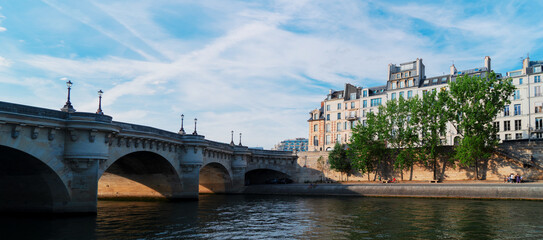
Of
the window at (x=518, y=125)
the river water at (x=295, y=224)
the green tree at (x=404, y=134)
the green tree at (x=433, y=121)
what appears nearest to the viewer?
the river water at (x=295, y=224)

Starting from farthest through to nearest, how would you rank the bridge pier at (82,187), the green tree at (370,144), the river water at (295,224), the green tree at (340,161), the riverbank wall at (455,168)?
the green tree at (340,161), the green tree at (370,144), the riverbank wall at (455,168), the bridge pier at (82,187), the river water at (295,224)

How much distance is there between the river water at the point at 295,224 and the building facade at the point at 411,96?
3312 cm

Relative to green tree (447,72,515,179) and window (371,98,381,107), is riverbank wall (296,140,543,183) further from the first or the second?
window (371,98,381,107)

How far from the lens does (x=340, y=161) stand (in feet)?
249

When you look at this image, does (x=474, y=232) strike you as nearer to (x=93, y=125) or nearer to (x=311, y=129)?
(x=93, y=125)

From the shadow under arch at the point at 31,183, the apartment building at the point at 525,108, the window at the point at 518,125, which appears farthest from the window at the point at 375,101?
the shadow under arch at the point at 31,183

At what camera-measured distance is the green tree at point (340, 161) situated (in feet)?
249

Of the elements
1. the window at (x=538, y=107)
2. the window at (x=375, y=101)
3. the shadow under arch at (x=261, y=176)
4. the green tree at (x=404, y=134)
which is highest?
the window at (x=375, y=101)

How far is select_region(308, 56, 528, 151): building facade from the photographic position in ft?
240

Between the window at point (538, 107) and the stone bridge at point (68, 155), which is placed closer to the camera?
the stone bridge at point (68, 155)

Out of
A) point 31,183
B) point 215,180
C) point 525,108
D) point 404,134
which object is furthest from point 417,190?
point 31,183

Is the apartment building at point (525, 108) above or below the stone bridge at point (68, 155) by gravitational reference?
above

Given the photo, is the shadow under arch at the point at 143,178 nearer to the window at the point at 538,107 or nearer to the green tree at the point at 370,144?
the green tree at the point at 370,144

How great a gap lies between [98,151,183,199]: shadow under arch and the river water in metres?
10.4
